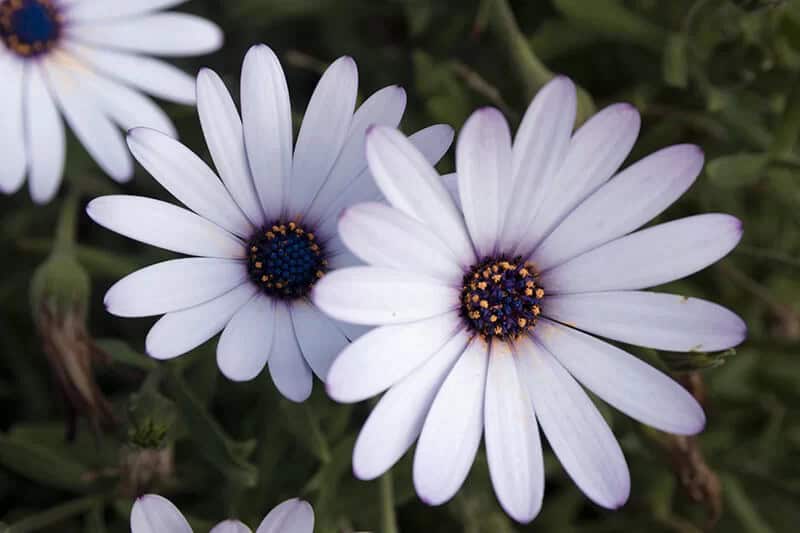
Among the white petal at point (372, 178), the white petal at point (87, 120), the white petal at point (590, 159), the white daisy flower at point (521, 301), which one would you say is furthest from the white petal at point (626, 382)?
the white petal at point (87, 120)

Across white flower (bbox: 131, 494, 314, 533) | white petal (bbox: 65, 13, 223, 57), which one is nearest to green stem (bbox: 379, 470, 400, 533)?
white flower (bbox: 131, 494, 314, 533)

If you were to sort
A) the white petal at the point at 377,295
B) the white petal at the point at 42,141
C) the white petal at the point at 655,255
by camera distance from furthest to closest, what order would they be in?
the white petal at the point at 42,141 → the white petal at the point at 655,255 → the white petal at the point at 377,295

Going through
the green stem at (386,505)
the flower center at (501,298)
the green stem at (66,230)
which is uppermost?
the green stem at (66,230)

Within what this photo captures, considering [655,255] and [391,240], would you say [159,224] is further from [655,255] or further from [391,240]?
[655,255]

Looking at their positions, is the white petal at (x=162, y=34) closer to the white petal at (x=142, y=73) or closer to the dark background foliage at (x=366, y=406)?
the white petal at (x=142, y=73)

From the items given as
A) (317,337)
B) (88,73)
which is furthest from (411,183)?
(88,73)

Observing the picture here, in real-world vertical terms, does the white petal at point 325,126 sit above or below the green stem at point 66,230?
below

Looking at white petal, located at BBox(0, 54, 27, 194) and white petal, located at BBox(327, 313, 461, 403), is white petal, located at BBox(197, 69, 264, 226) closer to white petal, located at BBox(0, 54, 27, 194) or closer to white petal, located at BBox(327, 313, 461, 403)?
white petal, located at BBox(327, 313, 461, 403)
